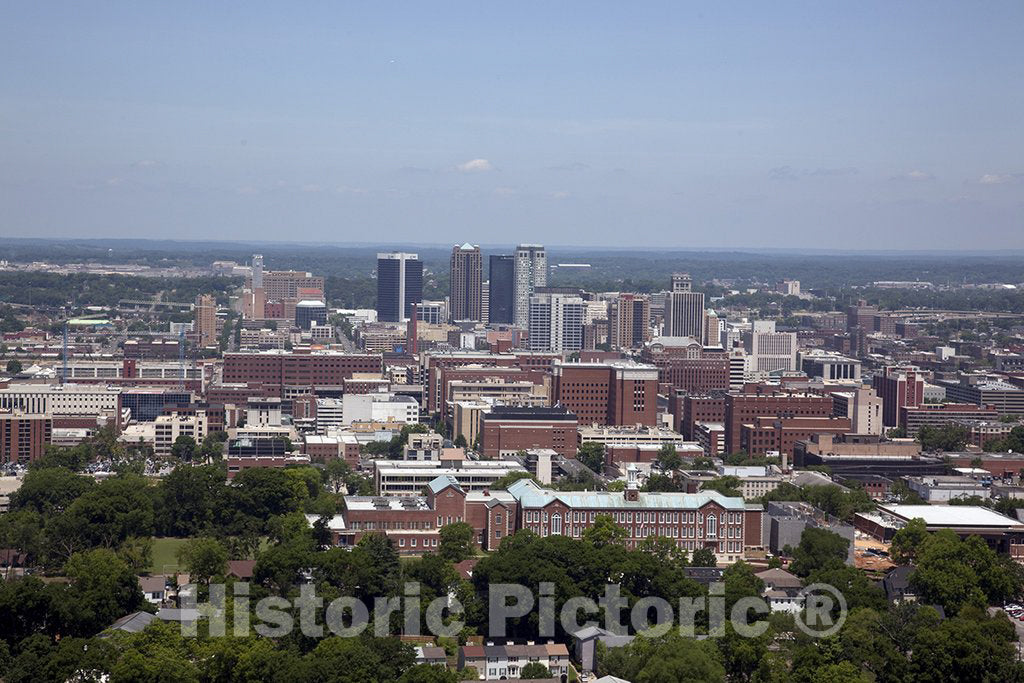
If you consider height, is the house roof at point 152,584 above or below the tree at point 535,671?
above

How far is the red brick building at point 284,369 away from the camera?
48.0 m

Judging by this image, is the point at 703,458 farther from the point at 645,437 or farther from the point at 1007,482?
the point at 1007,482

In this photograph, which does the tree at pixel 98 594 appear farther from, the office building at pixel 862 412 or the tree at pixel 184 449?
the office building at pixel 862 412

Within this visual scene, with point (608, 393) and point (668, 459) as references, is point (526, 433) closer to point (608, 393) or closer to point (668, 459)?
point (668, 459)

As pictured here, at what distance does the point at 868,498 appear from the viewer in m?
30.8

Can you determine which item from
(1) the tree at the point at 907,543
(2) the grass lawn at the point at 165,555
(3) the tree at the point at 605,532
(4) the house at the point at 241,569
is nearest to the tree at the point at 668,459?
(3) the tree at the point at 605,532

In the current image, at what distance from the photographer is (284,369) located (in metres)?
48.2

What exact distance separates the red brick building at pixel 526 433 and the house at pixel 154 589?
46.3ft

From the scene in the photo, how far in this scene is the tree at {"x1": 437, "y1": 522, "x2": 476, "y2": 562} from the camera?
82.3 ft

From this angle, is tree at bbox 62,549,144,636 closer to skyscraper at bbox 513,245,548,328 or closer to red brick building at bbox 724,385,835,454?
red brick building at bbox 724,385,835,454

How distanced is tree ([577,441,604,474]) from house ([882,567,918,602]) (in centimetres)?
1220

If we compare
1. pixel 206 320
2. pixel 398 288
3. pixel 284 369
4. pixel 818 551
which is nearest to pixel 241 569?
pixel 818 551

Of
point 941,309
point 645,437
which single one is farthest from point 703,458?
point 941,309

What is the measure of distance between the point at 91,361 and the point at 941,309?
164 feet
